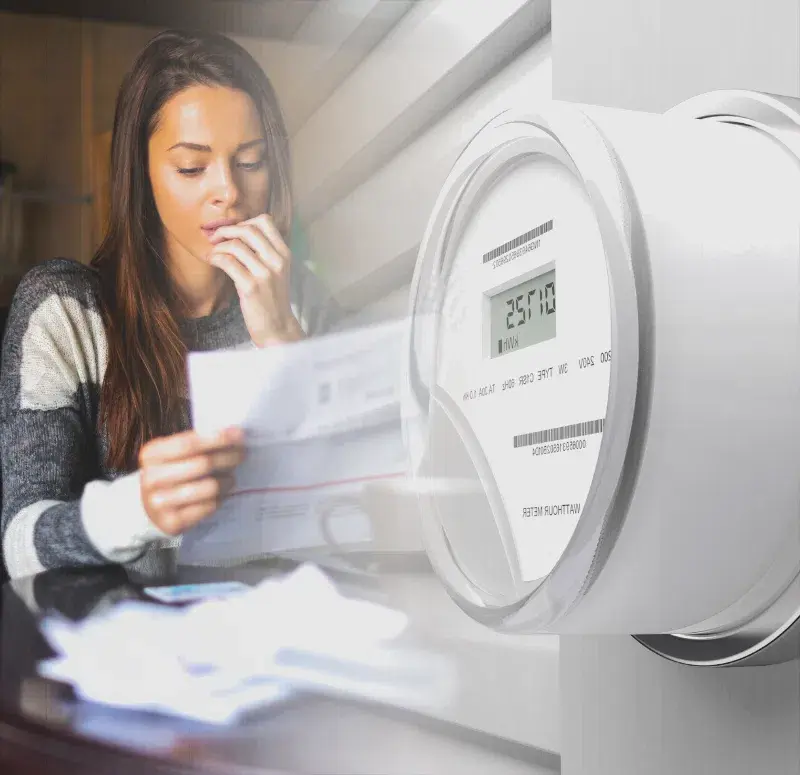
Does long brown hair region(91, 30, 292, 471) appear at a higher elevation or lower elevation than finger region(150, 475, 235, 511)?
higher

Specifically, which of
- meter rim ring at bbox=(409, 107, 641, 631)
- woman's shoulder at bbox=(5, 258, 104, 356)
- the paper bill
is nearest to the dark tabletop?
the paper bill

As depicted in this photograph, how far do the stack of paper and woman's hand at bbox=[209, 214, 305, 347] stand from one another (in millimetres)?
135

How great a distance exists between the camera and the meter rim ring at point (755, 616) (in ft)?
0.93

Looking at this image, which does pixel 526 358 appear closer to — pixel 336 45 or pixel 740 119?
pixel 740 119

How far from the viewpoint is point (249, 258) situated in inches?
20.8

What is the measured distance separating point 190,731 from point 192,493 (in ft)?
0.40

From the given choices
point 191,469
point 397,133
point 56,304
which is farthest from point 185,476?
point 397,133

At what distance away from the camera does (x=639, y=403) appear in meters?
0.26

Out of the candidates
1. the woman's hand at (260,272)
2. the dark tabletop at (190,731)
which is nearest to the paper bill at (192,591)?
the dark tabletop at (190,731)

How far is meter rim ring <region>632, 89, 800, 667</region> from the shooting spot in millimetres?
285

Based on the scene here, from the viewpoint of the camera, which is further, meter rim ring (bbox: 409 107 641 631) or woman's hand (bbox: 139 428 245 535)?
woman's hand (bbox: 139 428 245 535)

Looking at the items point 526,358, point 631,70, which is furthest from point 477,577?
point 631,70

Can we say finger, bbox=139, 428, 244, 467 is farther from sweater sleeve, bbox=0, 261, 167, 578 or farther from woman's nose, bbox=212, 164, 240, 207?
woman's nose, bbox=212, 164, 240, 207

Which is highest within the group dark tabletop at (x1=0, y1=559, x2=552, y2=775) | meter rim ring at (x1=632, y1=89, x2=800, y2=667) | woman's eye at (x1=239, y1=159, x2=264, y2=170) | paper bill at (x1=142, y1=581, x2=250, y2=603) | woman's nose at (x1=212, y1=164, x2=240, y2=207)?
woman's eye at (x1=239, y1=159, x2=264, y2=170)
